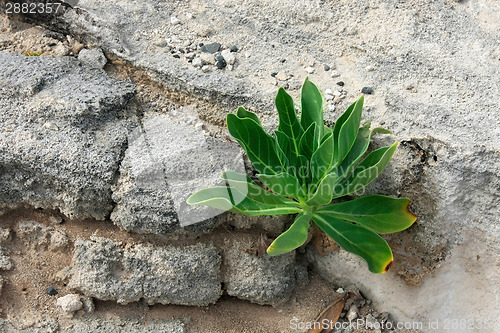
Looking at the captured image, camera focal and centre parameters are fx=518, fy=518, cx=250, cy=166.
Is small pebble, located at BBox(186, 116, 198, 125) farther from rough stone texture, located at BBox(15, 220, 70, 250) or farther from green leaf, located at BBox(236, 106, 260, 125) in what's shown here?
rough stone texture, located at BBox(15, 220, 70, 250)

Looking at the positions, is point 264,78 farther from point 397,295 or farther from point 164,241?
point 397,295

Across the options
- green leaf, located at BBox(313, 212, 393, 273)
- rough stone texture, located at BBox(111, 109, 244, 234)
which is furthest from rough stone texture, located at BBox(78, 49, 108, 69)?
green leaf, located at BBox(313, 212, 393, 273)

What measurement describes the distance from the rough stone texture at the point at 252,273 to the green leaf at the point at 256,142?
0.44 metres

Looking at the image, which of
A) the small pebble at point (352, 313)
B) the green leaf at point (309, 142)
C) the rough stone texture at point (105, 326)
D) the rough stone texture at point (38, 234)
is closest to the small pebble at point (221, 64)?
the green leaf at point (309, 142)

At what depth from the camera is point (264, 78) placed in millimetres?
2736

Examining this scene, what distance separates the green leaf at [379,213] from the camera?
2338 mm

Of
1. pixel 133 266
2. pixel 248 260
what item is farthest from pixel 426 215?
pixel 133 266

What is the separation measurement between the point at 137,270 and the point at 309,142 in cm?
104

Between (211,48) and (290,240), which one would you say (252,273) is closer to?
(290,240)

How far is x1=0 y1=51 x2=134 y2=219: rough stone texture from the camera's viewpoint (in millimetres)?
2438

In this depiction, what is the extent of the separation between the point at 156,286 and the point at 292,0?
1.80 metres

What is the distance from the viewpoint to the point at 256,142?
232 cm

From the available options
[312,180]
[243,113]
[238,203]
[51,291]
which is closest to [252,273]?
[238,203]

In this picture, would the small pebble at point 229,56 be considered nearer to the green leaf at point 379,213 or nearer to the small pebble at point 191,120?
the small pebble at point 191,120
